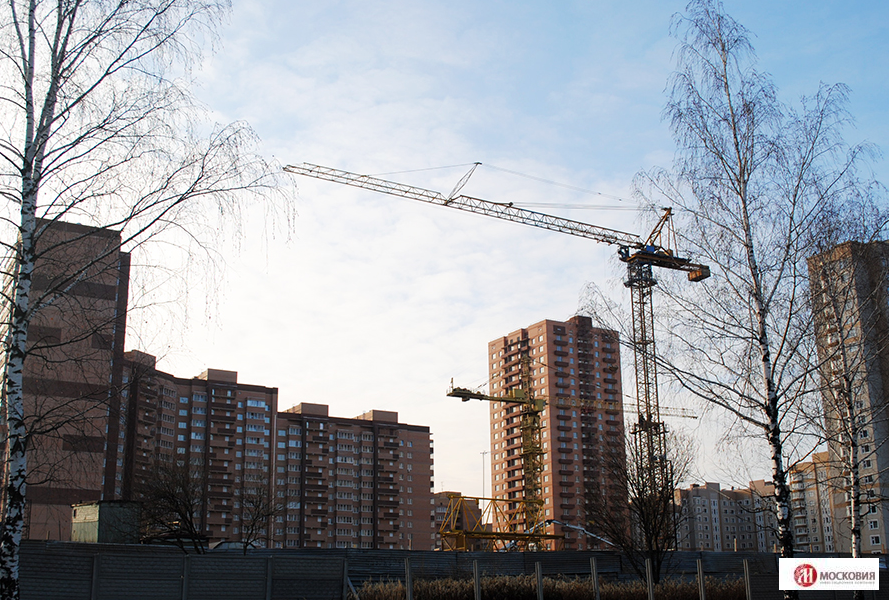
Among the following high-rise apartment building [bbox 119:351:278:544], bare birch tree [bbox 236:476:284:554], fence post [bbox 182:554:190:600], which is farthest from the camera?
high-rise apartment building [bbox 119:351:278:544]

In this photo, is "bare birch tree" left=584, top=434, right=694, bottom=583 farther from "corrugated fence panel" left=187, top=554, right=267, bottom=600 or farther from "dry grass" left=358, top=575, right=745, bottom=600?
"corrugated fence panel" left=187, top=554, right=267, bottom=600

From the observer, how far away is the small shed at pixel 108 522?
25.0 meters

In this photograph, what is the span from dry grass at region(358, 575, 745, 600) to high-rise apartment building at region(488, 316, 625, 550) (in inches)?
3852

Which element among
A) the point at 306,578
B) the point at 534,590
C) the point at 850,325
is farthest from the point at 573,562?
the point at 850,325

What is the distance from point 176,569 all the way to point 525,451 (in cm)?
6690

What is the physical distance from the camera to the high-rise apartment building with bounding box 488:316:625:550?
121 metres

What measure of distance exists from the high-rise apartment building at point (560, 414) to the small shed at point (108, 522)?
9649 cm

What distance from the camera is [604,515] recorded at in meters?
29.2

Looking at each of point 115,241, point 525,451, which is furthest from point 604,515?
point 525,451

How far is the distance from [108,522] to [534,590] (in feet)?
48.3

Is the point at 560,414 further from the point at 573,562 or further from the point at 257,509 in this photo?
the point at 573,562

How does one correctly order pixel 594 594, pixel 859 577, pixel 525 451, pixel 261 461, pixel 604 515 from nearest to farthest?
pixel 859 577 < pixel 594 594 < pixel 604 515 < pixel 525 451 < pixel 261 461

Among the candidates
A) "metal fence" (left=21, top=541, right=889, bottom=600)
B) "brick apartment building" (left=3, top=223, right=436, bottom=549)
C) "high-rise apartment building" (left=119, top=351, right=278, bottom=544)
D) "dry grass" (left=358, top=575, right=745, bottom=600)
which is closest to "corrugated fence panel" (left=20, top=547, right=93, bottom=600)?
"metal fence" (left=21, top=541, right=889, bottom=600)

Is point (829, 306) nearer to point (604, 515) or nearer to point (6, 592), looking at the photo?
point (6, 592)
